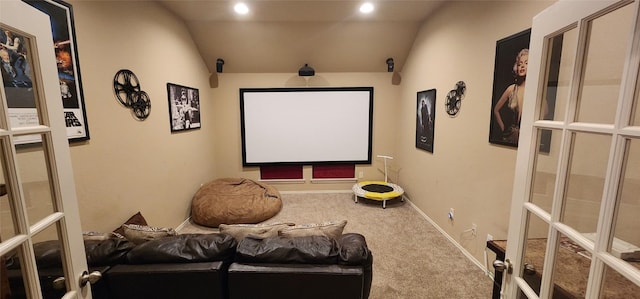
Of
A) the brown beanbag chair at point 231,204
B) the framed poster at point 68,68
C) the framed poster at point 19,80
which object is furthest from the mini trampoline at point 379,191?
the framed poster at point 19,80

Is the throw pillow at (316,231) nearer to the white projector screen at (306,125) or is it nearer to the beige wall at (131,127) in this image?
the beige wall at (131,127)

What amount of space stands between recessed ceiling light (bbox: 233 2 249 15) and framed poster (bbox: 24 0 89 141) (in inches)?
72.3

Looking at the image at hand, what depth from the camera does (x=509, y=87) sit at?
218 centimetres

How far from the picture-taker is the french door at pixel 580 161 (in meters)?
0.71

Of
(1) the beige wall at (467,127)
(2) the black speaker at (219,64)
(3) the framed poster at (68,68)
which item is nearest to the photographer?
(3) the framed poster at (68,68)

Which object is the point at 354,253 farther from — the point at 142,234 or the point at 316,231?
the point at 142,234

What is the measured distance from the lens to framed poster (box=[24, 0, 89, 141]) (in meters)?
1.84

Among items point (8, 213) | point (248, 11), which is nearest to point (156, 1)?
point (248, 11)

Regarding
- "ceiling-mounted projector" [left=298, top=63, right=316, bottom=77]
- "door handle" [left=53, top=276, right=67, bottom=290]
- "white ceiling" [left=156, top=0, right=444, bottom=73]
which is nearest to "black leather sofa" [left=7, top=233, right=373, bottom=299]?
"door handle" [left=53, top=276, right=67, bottom=290]

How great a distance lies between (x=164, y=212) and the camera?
10.3 ft

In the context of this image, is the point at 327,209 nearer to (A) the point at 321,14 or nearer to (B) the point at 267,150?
(B) the point at 267,150

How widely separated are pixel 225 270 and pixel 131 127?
1984mm

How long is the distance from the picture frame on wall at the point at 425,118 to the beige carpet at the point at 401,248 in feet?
3.64

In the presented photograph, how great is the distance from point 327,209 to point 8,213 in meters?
3.67
